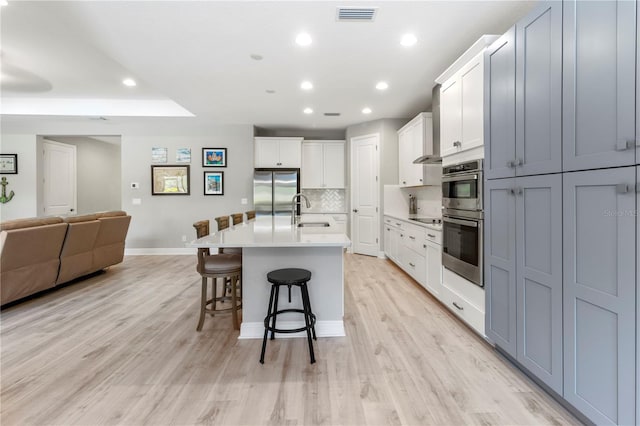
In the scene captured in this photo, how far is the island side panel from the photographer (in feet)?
8.02

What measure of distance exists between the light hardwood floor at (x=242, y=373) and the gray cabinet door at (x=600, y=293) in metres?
0.31

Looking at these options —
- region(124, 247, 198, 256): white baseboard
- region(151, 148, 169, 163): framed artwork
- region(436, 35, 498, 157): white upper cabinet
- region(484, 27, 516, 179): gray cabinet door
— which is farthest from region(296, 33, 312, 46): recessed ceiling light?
region(124, 247, 198, 256): white baseboard

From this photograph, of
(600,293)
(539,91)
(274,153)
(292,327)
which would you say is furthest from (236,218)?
(600,293)

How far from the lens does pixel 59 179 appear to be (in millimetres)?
6453

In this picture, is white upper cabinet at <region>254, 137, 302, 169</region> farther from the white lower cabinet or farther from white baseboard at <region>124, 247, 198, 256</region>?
the white lower cabinet

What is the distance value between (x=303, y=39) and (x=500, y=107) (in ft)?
6.06

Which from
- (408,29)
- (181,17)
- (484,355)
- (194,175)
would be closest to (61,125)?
(194,175)

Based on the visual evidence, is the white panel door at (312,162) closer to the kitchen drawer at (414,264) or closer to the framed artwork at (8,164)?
the kitchen drawer at (414,264)

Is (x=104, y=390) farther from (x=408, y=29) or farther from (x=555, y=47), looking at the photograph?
(x=408, y=29)

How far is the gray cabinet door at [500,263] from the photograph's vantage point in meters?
1.95

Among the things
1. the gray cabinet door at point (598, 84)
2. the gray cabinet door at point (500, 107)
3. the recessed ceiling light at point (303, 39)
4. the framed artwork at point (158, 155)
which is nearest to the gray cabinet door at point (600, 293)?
A: the gray cabinet door at point (598, 84)

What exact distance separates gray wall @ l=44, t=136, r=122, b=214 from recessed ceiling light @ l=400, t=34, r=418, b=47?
24.4 ft

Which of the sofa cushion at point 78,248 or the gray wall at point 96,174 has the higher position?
the gray wall at point 96,174

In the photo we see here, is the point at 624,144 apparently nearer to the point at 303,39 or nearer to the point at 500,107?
the point at 500,107
